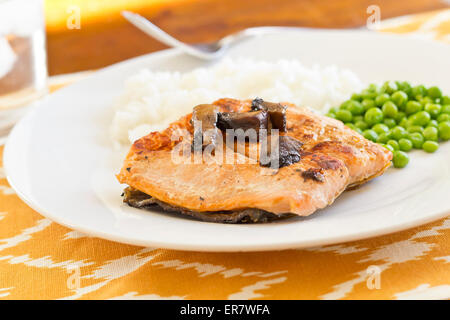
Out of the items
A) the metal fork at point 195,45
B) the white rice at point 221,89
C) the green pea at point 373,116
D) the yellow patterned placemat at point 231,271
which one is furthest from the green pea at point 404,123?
the metal fork at point 195,45

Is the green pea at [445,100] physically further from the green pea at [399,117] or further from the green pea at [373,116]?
the green pea at [373,116]

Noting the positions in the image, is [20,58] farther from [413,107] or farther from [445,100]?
[445,100]

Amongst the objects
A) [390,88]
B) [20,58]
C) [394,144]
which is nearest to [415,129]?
[394,144]

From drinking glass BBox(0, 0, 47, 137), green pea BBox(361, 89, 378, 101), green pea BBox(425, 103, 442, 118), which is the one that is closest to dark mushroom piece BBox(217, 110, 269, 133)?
green pea BBox(361, 89, 378, 101)

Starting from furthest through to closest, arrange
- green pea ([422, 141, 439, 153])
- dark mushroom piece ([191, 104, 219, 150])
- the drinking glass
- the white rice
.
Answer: the drinking glass
the white rice
green pea ([422, 141, 439, 153])
dark mushroom piece ([191, 104, 219, 150])

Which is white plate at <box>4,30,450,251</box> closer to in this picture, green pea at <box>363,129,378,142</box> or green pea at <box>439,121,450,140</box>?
green pea at <box>439,121,450,140</box>

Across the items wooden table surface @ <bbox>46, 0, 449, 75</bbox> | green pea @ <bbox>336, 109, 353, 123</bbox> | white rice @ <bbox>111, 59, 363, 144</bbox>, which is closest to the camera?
green pea @ <bbox>336, 109, 353, 123</bbox>

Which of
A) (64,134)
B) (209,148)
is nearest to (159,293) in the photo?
(209,148)
